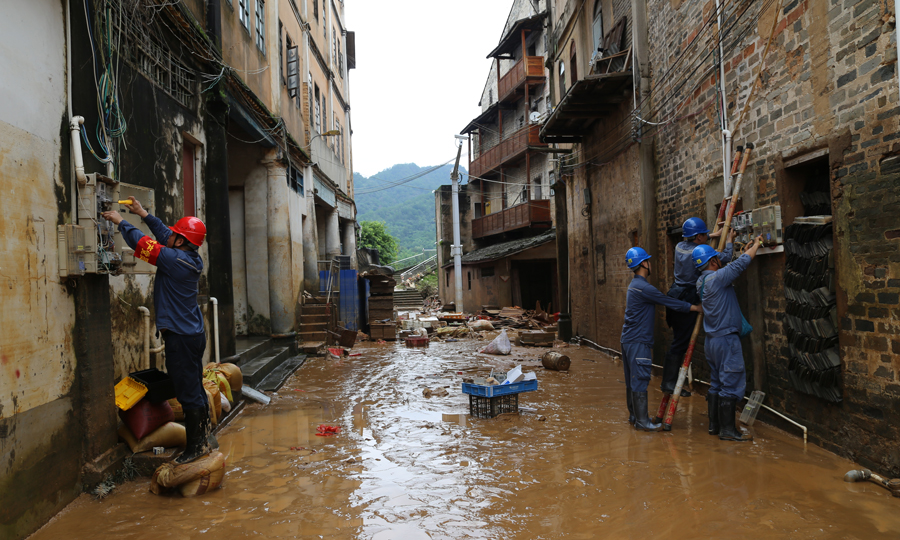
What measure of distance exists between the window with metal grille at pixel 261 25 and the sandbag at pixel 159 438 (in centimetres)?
882

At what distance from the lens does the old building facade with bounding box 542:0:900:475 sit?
14.5ft

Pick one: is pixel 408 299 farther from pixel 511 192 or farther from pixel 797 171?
pixel 797 171

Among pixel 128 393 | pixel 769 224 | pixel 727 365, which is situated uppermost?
pixel 769 224

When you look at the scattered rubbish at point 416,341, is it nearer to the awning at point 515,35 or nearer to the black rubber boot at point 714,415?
the black rubber boot at point 714,415

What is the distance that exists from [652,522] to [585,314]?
10635 millimetres

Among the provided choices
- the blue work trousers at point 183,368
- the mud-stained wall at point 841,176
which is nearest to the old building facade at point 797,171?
the mud-stained wall at point 841,176

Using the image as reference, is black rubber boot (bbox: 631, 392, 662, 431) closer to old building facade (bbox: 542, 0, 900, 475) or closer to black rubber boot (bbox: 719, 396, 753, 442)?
black rubber boot (bbox: 719, 396, 753, 442)

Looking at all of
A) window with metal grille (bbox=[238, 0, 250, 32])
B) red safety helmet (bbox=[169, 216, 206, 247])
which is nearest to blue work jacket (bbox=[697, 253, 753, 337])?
red safety helmet (bbox=[169, 216, 206, 247])

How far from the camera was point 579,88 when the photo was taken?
34.1ft

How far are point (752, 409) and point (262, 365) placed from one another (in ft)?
23.6

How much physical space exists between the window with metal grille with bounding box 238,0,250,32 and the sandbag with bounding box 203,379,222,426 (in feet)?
23.3

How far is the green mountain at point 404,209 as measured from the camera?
8356 cm

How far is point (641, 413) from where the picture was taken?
609 centimetres

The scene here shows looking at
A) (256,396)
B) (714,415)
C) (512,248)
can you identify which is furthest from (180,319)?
(512,248)
